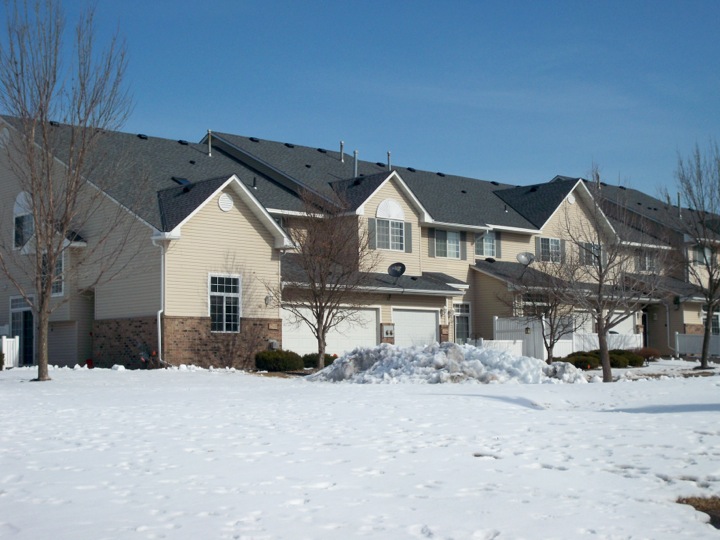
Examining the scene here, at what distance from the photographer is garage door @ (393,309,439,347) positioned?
115 ft

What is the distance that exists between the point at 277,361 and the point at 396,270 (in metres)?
8.09

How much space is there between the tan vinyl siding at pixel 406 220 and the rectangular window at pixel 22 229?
39.0 ft

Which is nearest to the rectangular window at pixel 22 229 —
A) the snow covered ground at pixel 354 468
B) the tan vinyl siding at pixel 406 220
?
the tan vinyl siding at pixel 406 220

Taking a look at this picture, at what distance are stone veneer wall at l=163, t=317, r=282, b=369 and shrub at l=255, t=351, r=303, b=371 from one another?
1267 mm

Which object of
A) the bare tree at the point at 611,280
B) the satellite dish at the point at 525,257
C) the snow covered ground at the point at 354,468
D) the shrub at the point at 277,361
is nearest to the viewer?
the snow covered ground at the point at 354,468

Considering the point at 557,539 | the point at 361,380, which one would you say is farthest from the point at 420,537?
the point at 361,380

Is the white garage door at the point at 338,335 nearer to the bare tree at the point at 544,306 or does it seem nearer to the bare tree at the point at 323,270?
the bare tree at the point at 323,270

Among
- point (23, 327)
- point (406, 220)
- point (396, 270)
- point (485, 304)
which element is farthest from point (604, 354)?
point (23, 327)

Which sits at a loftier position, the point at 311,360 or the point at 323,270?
the point at 323,270

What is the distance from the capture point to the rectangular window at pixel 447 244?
38125 mm

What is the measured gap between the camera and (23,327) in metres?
31.6

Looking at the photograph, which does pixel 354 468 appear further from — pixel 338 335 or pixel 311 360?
pixel 338 335

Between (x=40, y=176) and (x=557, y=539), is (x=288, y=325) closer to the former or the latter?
(x=40, y=176)

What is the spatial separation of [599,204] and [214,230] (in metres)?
11.8
